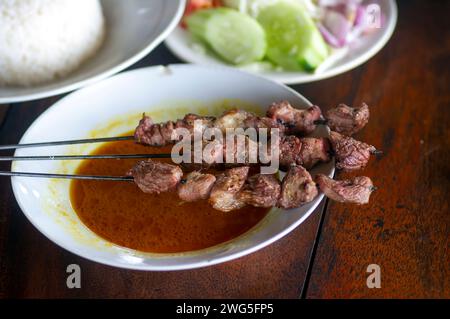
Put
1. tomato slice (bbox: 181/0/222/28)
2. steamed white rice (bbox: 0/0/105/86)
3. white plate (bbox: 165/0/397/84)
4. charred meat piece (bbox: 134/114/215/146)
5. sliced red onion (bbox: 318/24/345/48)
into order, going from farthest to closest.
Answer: tomato slice (bbox: 181/0/222/28) < sliced red onion (bbox: 318/24/345/48) < white plate (bbox: 165/0/397/84) < steamed white rice (bbox: 0/0/105/86) < charred meat piece (bbox: 134/114/215/146)

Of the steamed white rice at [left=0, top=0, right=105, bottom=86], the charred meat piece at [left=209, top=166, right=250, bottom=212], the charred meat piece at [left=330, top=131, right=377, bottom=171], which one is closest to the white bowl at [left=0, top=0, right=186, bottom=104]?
the steamed white rice at [left=0, top=0, right=105, bottom=86]

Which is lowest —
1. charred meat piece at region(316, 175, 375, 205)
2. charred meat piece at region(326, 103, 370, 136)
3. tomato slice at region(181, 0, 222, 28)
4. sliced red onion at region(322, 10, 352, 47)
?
charred meat piece at region(316, 175, 375, 205)

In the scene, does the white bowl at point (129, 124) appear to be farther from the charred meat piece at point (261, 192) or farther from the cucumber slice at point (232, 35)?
the cucumber slice at point (232, 35)

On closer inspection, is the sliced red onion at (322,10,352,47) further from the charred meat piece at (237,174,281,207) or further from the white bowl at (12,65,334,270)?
the charred meat piece at (237,174,281,207)

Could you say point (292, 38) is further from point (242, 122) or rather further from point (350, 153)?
point (350, 153)

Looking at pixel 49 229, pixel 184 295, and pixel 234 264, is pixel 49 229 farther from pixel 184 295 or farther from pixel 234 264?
pixel 234 264

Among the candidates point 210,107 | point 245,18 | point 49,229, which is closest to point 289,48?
point 245,18

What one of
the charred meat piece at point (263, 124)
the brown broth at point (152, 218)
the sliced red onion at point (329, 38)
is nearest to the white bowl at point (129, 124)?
the brown broth at point (152, 218)
